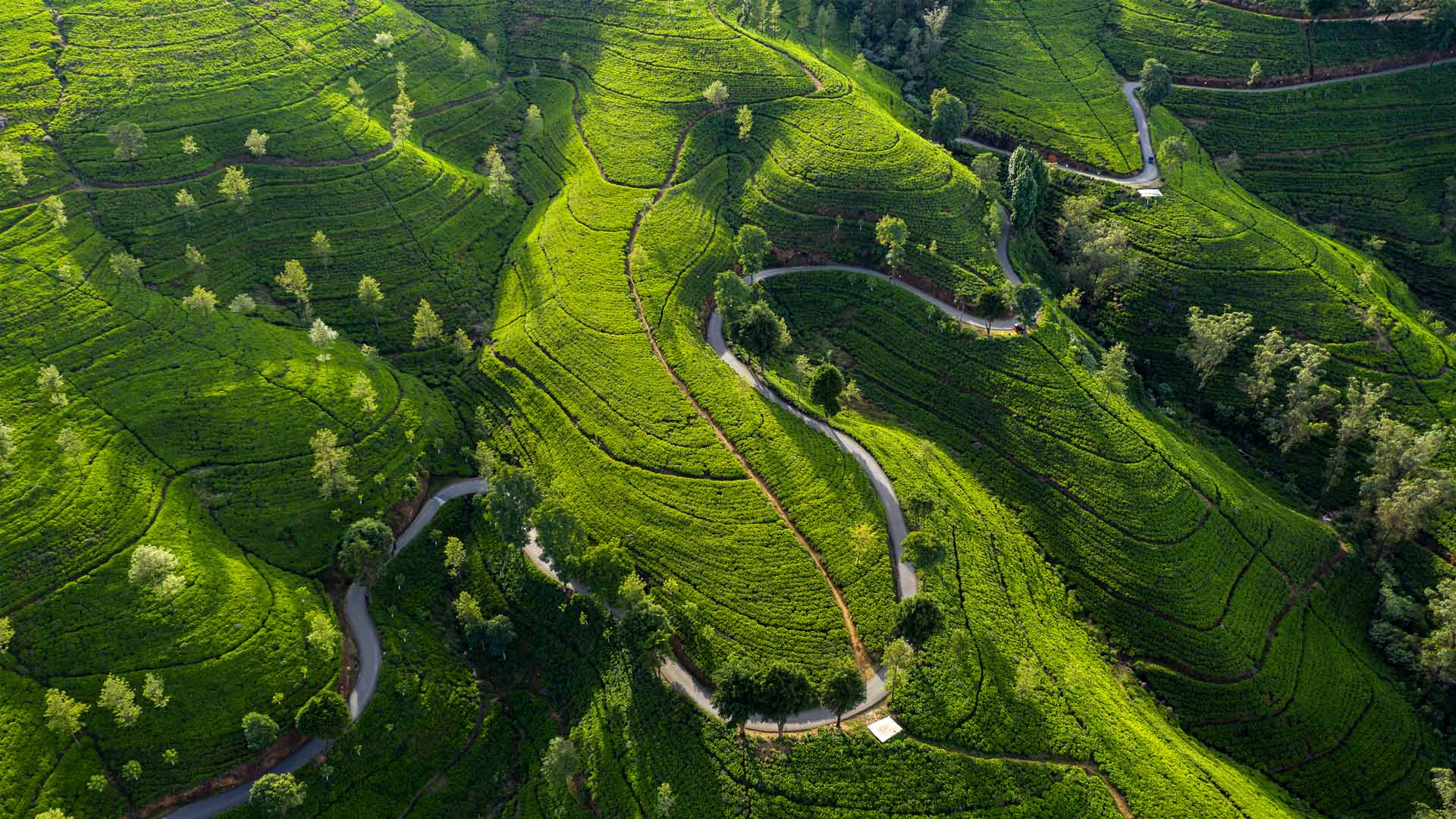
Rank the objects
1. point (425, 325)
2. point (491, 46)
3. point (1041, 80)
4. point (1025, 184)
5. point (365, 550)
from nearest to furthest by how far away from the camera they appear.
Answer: point (365, 550), point (425, 325), point (1025, 184), point (1041, 80), point (491, 46)

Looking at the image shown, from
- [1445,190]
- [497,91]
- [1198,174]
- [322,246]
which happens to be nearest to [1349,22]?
[1445,190]

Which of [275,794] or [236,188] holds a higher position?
[236,188]

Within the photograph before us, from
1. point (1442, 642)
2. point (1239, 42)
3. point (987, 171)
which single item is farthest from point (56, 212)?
point (1239, 42)

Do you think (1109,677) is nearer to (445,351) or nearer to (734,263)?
(734,263)

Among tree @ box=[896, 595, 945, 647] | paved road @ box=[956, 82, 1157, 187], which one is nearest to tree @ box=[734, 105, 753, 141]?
paved road @ box=[956, 82, 1157, 187]

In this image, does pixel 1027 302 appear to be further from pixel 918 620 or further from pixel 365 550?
pixel 365 550
